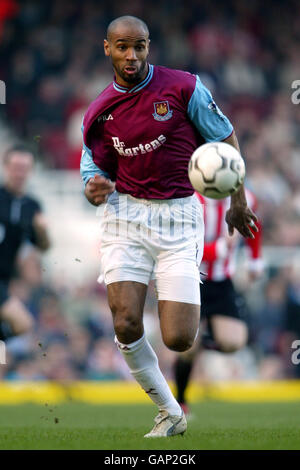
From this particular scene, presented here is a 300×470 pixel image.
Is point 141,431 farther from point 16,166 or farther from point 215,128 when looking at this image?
point 16,166

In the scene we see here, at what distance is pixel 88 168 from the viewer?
614cm

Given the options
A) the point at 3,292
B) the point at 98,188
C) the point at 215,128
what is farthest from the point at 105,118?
the point at 3,292

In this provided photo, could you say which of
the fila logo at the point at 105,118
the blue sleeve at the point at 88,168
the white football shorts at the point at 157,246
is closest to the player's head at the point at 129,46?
the fila logo at the point at 105,118

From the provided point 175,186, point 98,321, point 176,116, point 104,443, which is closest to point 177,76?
point 176,116

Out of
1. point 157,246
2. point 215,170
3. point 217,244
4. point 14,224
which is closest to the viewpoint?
point 215,170

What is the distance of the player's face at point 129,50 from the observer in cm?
577

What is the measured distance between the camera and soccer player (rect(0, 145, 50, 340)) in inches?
360

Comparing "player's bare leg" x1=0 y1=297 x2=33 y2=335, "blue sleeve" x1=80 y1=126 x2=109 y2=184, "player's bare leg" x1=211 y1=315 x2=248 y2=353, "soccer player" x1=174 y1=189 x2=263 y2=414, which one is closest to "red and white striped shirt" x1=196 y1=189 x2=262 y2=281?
"soccer player" x1=174 y1=189 x2=263 y2=414

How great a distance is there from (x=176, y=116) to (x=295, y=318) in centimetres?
810

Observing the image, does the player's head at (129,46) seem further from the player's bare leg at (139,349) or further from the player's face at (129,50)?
the player's bare leg at (139,349)

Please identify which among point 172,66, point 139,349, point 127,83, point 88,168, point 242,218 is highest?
point 172,66

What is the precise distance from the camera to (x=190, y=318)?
5773mm

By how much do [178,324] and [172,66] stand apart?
12.8 m
